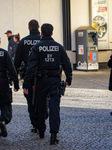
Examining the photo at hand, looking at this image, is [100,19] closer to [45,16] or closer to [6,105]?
[45,16]

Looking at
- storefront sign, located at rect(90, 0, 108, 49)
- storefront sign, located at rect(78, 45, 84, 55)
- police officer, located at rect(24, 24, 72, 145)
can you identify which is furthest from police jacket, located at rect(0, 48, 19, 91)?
storefront sign, located at rect(90, 0, 108, 49)

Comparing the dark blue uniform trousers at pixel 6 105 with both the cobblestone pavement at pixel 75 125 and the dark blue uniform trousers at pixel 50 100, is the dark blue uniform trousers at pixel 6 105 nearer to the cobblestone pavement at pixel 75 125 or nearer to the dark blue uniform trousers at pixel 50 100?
the cobblestone pavement at pixel 75 125

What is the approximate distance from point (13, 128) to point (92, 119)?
5.42 ft

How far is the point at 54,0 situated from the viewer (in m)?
21.0

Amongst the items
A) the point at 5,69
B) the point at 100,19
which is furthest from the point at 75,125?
the point at 100,19

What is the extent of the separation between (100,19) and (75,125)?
1430 centimetres

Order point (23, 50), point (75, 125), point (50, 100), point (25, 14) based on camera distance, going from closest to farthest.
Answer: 1. point (50, 100)
2. point (23, 50)
3. point (75, 125)
4. point (25, 14)

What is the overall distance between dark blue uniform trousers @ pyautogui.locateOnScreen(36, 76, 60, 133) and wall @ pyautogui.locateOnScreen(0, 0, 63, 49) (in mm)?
13478

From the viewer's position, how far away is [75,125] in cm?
817

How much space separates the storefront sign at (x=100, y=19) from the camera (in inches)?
853

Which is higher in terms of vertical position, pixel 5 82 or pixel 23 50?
pixel 23 50

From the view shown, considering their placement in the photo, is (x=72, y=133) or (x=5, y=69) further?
(x=72, y=133)

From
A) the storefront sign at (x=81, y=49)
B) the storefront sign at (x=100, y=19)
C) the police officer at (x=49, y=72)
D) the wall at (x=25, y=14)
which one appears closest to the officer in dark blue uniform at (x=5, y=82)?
the police officer at (x=49, y=72)

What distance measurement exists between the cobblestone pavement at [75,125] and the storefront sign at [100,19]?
878cm
